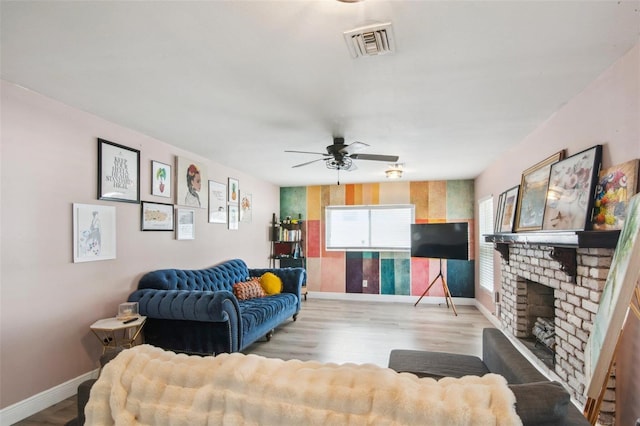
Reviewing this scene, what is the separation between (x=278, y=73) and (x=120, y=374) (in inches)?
74.6

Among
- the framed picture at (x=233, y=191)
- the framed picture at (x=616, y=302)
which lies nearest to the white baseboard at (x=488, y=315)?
the framed picture at (x=616, y=302)

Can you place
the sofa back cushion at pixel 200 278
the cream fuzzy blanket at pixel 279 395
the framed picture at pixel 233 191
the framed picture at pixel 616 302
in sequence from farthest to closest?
the framed picture at pixel 233 191 → the sofa back cushion at pixel 200 278 → the framed picture at pixel 616 302 → the cream fuzzy blanket at pixel 279 395

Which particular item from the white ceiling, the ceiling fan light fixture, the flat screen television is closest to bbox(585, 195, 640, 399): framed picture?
the white ceiling

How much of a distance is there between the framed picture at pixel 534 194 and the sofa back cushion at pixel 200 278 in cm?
378

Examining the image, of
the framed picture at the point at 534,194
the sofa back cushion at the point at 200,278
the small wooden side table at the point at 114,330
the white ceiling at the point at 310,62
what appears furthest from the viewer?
the sofa back cushion at the point at 200,278

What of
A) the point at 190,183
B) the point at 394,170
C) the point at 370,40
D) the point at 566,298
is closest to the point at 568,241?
the point at 566,298

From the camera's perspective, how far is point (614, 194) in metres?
1.95

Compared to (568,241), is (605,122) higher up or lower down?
higher up

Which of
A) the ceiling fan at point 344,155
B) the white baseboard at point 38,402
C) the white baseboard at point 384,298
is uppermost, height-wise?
the ceiling fan at point 344,155

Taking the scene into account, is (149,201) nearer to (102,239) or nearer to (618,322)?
(102,239)

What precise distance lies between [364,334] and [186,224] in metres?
2.85

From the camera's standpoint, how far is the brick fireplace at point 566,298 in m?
2.03

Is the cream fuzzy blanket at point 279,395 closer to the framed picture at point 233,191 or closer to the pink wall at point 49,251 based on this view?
the pink wall at point 49,251

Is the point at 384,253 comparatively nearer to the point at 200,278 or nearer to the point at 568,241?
the point at 200,278
